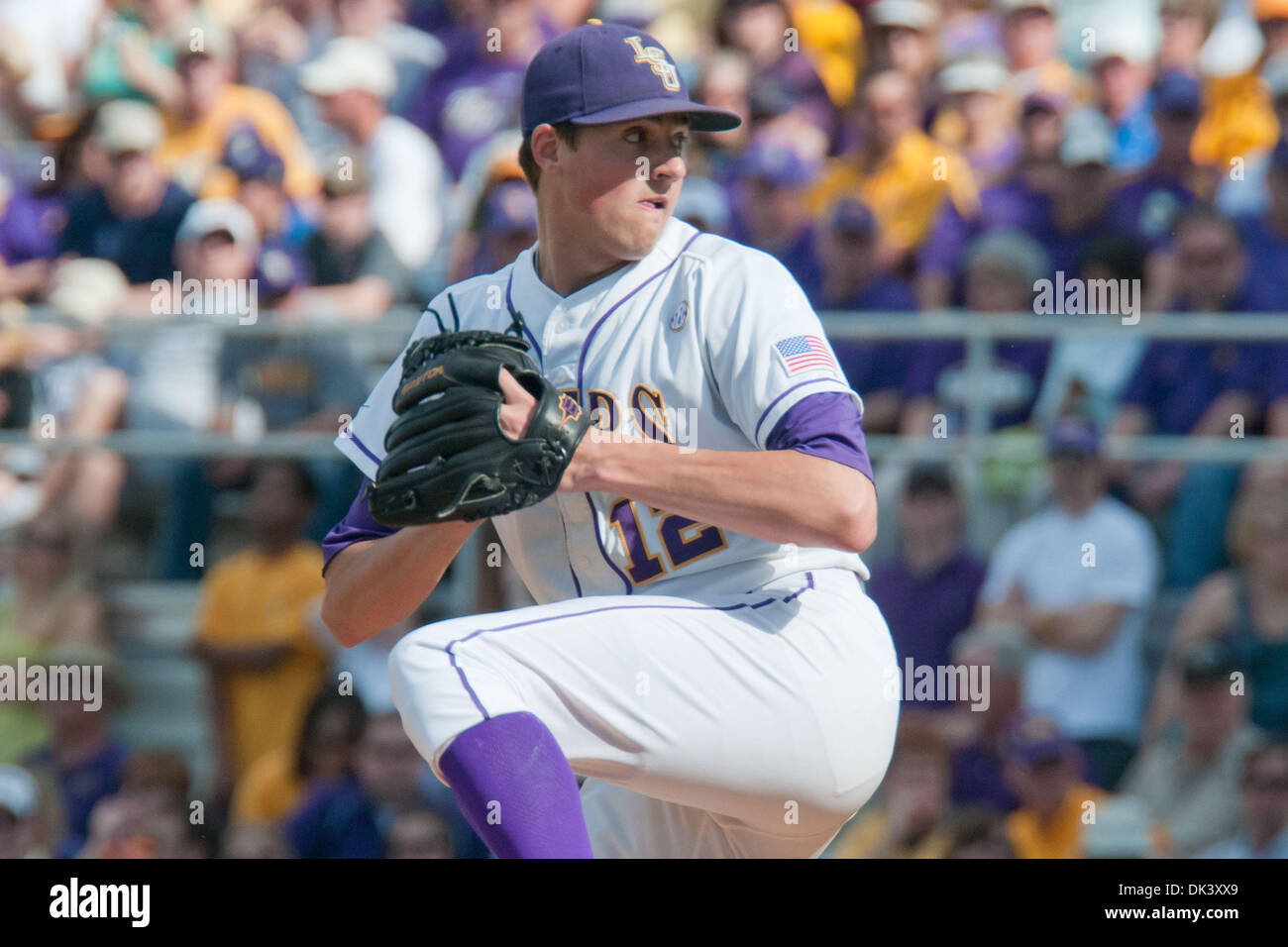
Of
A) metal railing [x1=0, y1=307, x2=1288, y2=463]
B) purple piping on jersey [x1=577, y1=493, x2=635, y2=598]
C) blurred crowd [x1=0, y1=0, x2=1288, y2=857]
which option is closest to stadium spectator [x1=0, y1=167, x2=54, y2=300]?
blurred crowd [x1=0, y1=0, x2=1288, y2=857]

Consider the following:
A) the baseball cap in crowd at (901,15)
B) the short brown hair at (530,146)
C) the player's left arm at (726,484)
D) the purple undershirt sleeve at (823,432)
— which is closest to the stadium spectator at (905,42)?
the baseball cap in crowd at (901,15)

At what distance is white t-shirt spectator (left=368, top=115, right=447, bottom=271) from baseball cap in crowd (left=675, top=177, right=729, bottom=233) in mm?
1069

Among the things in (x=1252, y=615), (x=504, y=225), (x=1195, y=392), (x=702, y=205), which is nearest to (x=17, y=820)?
(x=504, y=225)

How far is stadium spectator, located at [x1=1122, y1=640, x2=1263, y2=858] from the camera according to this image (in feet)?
15.7

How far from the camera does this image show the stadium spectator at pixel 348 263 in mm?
6113

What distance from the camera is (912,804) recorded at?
4.98 meters

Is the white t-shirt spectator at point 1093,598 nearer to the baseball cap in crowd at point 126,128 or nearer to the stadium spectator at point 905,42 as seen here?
the stadium spectator at point 905,42

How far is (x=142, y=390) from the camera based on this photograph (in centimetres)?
600

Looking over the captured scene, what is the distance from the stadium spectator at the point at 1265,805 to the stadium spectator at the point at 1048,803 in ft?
1.37

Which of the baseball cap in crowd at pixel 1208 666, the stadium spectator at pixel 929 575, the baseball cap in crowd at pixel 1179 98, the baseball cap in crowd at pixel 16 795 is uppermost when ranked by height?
the baseball cap in crowd at pixel 1179 98

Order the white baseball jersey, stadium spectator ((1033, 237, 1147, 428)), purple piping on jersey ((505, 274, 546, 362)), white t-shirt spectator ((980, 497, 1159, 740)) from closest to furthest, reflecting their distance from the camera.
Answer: the white baseball jersey, purple piping on jersey ((505, 274, 546, 362)), white t-shirt spectator ((980, 497, 1159, 740)), stadium spectator ((1033, 237, 1147, 428))

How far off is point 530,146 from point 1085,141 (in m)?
3.23

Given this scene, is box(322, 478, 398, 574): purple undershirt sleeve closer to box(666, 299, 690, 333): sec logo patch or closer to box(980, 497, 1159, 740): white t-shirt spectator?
box(666, 299, 690, 333): sec logo patch
